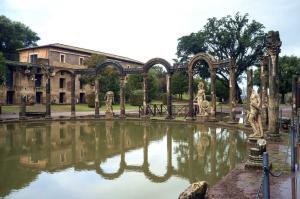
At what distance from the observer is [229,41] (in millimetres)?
48562

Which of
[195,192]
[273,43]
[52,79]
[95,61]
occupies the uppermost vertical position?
[95,61]

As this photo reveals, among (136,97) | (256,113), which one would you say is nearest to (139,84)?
(136,97)

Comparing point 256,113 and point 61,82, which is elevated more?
point 61,82

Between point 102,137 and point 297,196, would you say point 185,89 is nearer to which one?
point 102,137

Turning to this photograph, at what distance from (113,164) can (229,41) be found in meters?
40.3

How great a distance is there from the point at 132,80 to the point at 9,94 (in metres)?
22.3

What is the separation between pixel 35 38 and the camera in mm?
72250

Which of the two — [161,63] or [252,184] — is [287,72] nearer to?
[161,63]

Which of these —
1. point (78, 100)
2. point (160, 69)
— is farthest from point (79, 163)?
point (160, 69)

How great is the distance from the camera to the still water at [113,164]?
886 cm

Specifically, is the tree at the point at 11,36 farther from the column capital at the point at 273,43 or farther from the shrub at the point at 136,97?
the column capital at the point at 273,43

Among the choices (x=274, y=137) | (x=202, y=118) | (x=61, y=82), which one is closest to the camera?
(x=274, y=137)

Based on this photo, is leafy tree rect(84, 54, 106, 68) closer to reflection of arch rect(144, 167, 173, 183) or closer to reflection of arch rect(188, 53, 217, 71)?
reflection of arch rect(188, 53, 217, 71)

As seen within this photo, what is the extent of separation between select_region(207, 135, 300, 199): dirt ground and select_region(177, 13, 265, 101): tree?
1564 inches
